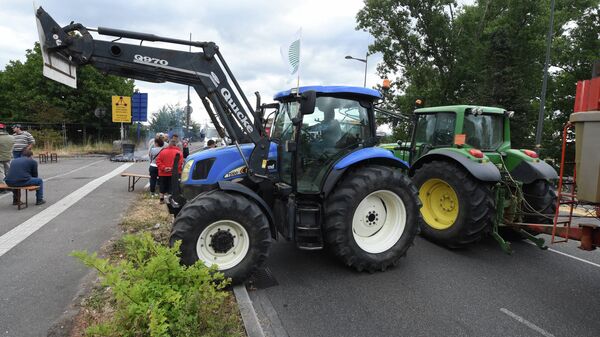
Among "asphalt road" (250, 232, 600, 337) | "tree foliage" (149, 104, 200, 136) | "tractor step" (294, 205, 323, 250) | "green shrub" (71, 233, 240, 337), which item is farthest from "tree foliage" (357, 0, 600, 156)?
"tree foliage" (149, 104, 200, 136)

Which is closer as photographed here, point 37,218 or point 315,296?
point 315,296

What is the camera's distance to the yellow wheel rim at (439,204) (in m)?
5.86

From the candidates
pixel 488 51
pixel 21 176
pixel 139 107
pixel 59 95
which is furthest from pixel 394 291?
pixel 59 95

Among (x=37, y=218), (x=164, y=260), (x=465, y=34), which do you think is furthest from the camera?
(x=465, y=34)

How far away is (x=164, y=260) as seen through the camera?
10.1 ft

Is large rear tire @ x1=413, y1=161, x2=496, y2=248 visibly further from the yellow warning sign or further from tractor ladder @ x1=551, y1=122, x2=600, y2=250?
the yellow warning sign

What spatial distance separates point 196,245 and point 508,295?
3433 mm

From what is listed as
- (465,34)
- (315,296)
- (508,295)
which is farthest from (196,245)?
(465,34)

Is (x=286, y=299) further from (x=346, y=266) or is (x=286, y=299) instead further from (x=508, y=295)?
(x=508, y=295)

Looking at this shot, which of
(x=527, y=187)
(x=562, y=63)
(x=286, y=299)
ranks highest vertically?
(x=562, y=63)

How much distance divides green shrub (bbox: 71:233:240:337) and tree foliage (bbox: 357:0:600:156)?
21092 millimetres

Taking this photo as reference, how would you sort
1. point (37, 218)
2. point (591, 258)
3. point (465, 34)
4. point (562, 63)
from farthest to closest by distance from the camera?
1. point (465, 34)
2. point (562, 63)
3. point (37, 218)
4. point (591, 258)

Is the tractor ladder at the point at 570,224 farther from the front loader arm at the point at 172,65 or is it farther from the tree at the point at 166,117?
the tree at the point at 166,117

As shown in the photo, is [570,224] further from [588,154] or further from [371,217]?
[371,217]
